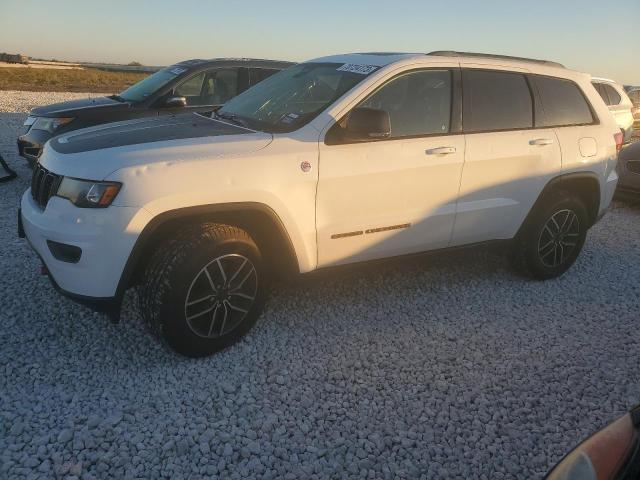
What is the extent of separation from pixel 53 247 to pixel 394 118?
2271 millimetres

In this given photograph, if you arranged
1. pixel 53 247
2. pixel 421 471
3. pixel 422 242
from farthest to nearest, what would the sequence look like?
pixel 422 242 < pixel 53 247 < pixel 421 471

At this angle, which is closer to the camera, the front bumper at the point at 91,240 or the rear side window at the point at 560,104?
the front bumper at the point at 91,240

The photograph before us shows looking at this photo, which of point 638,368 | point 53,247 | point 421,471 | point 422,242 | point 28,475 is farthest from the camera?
point 422,242

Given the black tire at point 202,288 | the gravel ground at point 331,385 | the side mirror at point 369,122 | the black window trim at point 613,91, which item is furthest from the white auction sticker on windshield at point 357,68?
the black window trim at point 613,91

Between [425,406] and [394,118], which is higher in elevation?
[394,118]

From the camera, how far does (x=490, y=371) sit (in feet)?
10.4

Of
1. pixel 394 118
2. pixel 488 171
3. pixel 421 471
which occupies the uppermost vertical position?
pixel 394 118

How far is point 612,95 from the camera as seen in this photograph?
9.94 meters

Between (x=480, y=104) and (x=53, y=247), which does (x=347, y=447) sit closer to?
(x=53, y=247)

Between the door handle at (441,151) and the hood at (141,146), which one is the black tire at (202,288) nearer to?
the hood at (141,146)

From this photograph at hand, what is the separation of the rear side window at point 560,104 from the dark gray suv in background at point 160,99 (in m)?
3.75

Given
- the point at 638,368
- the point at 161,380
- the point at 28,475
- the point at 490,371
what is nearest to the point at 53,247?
the point at 161,380

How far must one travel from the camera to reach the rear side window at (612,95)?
9.86 metres

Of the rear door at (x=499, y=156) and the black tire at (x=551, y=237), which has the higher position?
the rear door at (x=499, y=156)
